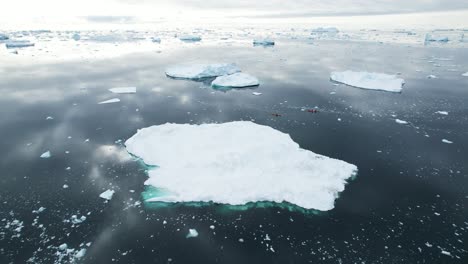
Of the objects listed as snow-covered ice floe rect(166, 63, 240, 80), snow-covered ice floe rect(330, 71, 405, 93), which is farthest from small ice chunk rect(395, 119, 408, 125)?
snow-covered ice floe rect(166, 63, 240, 80)

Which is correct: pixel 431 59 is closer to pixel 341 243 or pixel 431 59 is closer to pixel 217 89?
pixel 217 89

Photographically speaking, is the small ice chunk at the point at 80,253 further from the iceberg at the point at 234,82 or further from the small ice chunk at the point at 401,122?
the iceberg at the point at 234,82

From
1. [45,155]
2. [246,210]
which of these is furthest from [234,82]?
[246,210]

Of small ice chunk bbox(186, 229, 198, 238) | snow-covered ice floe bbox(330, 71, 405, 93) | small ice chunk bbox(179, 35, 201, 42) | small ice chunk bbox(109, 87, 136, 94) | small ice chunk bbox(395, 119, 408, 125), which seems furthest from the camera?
small ice chunk bbox(179, 35, 201, 42)

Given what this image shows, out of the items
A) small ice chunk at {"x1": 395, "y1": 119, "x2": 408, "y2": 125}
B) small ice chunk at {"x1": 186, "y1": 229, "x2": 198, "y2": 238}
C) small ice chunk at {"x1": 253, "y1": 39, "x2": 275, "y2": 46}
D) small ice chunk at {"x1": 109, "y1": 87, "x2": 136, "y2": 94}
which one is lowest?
small ice chunk at {"x1": 186, "y1": 229, "x2": 198, "y2": 238}

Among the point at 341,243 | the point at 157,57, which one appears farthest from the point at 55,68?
the point at 341,243

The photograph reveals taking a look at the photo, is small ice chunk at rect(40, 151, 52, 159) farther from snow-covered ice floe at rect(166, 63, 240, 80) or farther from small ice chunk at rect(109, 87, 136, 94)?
snow-covered ice floe at rect(166, 63, 240, 80)

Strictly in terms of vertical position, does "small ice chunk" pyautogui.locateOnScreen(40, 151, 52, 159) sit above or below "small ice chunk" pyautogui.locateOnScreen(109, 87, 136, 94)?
below
